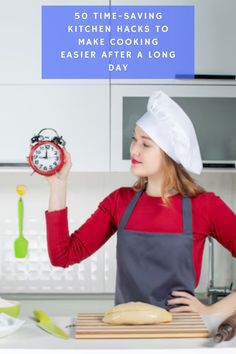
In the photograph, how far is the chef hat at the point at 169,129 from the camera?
2123 mm

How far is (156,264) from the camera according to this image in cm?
214

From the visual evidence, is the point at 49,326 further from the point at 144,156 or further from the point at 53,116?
the point at 53,116

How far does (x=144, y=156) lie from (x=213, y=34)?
1.23m

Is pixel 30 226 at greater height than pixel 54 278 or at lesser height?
greater

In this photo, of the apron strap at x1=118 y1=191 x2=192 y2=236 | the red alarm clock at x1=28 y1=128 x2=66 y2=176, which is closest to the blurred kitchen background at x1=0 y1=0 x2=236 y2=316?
the apron strap at x1=118 y1=191 x2=192 y2=236

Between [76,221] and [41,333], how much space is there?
6.15 feet

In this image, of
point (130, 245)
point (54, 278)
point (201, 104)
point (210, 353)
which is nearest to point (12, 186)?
point (54, 278)

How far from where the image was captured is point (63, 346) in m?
1.53

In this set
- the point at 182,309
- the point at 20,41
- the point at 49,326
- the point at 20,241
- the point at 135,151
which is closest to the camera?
the point at 49,326

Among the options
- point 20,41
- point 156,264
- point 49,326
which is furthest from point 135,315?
point 20,41

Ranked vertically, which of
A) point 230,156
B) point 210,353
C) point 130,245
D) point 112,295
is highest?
point 230,156

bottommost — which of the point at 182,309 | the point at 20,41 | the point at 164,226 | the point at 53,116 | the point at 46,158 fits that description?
the point at 182,309

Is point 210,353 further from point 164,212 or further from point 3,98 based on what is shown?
point 3,98

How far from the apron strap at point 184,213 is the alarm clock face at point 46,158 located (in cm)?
33
